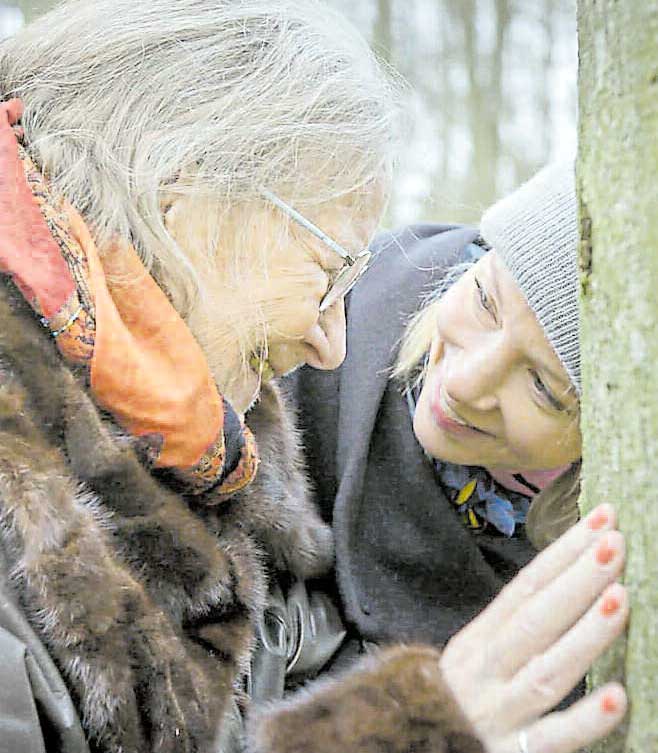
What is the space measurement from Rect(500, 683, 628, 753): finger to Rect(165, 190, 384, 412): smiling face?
71cm

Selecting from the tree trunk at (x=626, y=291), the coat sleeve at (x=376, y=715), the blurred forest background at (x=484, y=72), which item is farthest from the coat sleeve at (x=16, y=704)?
the blurred forest background at (x=484, y=72)

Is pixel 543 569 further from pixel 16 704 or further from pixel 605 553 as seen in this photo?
pixel 16 704

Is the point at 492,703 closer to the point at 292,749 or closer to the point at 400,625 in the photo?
the point at 292,749

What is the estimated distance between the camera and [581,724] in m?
1.04

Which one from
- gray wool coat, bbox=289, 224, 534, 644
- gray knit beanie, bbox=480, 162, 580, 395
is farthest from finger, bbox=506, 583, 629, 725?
gray wool coat, bbox=289, 224, 534, 644

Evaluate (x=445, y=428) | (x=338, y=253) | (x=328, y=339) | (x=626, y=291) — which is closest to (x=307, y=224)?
(x=338, y=253)

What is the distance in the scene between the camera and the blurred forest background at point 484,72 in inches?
247

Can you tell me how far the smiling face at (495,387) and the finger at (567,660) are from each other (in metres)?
0.69

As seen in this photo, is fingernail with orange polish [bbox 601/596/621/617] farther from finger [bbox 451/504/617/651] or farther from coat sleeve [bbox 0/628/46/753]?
coat sleeve [bbox 0/628/46/753]

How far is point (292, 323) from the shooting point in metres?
1.59

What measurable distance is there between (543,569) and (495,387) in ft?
2.32

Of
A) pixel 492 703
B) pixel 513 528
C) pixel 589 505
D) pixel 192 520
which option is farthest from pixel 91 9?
pixel 513 528

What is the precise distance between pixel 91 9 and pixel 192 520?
775 millimetres

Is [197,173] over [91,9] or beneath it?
beneath
